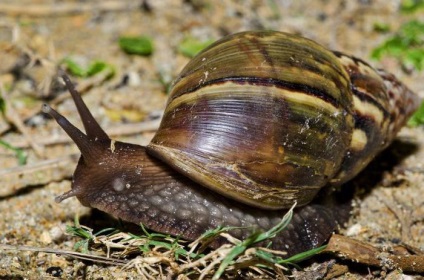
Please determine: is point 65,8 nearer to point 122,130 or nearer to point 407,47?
point 122,130

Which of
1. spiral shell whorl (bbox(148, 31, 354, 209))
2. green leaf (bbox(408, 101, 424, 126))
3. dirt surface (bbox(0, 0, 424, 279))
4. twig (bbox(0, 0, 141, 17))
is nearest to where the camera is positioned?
spiral shell whorl (bbox(148, 31, 354, 209))

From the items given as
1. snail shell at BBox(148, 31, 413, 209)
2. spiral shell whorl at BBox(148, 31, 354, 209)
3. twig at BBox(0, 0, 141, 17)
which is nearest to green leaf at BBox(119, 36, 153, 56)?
twig at BBox(0, 0, 141, 17)

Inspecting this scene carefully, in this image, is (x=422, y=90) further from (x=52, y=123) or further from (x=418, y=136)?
(x=52, y=123)

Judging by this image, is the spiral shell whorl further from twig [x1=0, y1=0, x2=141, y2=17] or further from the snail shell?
twig [x1=0, y1=0, x2=141, y2=17]

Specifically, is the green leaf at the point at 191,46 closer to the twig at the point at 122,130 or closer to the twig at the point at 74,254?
the twig at the point at 122,130

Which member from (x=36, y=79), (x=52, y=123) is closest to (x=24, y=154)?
(x=52, y=123)

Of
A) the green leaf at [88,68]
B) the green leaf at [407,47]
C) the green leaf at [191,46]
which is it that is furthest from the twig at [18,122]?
the green leaf at [407,47]

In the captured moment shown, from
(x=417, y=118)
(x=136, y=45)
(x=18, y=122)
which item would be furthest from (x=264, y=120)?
(x=136, y=45)
